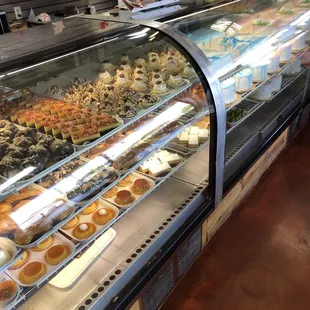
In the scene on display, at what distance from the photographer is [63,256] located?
1.79 metres

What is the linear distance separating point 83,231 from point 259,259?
1.44 m

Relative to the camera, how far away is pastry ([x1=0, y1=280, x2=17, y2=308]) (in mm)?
1576

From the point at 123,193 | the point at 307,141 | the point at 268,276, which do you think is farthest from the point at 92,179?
the point at 307,141

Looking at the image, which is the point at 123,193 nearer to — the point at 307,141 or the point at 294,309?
the point at 294,309

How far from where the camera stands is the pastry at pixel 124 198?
7.14 feet

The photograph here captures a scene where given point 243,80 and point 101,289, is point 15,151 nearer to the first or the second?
point 101,289

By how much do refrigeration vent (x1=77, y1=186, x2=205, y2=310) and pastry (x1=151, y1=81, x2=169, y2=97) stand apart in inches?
29.9

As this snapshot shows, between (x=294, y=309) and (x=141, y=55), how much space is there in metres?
2.16

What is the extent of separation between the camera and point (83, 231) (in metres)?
1.95

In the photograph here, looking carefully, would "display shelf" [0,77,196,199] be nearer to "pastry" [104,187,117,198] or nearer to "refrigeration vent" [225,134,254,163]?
"pastry" [104,187,117,198]

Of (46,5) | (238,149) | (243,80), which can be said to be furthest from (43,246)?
(46,5)

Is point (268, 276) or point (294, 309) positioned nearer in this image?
point (294, 309)

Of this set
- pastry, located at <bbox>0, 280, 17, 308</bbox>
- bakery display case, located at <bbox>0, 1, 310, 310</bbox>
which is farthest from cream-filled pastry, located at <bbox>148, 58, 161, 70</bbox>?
pastry, located at <bbox>0, 280, 17, 308</bbox>

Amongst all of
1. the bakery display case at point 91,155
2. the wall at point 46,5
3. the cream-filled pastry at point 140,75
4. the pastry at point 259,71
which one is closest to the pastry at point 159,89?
the bakery display case at point 91,155
